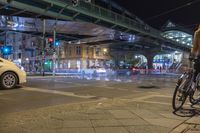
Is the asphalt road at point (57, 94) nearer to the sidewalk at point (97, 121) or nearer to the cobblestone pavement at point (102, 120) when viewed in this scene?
the cobblestone pavement at point (102, 120)

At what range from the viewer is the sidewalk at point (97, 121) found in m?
4.93

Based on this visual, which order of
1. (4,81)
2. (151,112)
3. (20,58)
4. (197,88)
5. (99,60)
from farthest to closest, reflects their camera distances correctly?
(20,58)
(99,60)
(4,81)
(197,88)
(151,112)

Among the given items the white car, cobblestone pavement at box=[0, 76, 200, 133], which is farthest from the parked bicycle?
the white car

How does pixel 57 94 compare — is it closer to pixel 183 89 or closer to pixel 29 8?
pixel 183 89

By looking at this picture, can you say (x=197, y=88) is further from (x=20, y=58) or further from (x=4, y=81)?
(x=20, y=58)

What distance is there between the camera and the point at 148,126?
526 centimetres

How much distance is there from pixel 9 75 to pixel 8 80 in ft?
0.84

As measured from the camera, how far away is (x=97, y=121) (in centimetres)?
560

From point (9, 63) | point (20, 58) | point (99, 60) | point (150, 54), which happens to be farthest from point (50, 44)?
point (20, 58)

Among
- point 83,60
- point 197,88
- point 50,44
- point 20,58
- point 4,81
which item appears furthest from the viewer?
point 20,58

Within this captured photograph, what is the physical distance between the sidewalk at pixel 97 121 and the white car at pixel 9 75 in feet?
17.6

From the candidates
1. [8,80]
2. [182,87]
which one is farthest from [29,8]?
[182,87]

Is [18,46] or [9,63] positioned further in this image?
[18,46]

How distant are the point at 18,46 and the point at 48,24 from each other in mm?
59374
